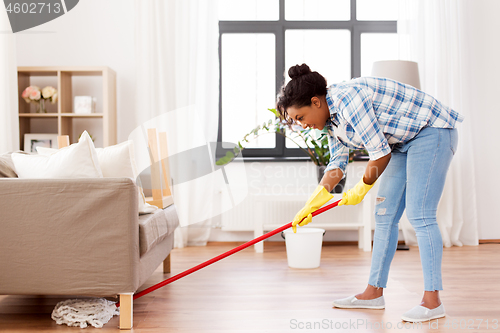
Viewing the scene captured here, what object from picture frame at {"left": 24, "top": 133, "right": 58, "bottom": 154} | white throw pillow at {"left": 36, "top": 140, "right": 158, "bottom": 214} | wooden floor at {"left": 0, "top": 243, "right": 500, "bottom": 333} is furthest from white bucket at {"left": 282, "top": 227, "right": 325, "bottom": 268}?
picture frame at {"left": 24, "top": 133, "right": 58, "bottom": 154}

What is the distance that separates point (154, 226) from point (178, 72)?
73.6 inches

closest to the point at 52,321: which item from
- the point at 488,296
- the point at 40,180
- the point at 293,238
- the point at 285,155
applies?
the point at 40,180

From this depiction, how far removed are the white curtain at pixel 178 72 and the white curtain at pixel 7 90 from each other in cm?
87

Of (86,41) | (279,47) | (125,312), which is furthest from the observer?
(279,47)

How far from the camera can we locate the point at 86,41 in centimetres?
353

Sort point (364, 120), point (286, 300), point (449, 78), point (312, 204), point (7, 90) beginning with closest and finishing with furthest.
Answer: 1. point (364, 120)
2. point (312, 204)
3. point (286, 300)
4. point (7, 90)
5. point (449, 78)

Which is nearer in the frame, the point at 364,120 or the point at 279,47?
the point at 364,120

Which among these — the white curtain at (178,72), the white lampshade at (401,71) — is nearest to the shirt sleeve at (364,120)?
the white lampshade at (401,71)

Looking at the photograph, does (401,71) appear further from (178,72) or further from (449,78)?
(178,72)

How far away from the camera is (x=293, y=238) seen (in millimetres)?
2615

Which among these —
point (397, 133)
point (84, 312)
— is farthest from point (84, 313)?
point (397, 133)

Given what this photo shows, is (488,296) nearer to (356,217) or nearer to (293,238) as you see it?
(293,238)

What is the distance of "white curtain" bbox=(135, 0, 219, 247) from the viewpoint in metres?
3.38

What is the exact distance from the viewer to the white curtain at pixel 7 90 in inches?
113
